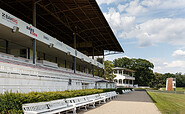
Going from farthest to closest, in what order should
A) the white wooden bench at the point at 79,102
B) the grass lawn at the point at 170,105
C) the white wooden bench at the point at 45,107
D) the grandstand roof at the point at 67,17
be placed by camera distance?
1. the grandstand roof at the point at 67,17
2. the grass lawn at the point at 170,105
3. the white wooden bench at the point at 79,102
4. the white wooden bench at the point at 45,107

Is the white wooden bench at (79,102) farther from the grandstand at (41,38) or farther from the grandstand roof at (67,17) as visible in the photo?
the grandstand roof at (67,17)

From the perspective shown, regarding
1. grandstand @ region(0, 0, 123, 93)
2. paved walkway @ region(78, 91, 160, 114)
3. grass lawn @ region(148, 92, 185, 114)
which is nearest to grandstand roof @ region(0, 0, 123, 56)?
grandstand @ region(0, 0, 123, 93)

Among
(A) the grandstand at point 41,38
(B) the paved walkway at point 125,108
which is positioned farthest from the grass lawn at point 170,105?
(A) the grandstand at point 41,38

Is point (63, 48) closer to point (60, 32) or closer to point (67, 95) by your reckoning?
point (60, 32)

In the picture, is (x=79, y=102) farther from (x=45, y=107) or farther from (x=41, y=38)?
(x=41, y=38)

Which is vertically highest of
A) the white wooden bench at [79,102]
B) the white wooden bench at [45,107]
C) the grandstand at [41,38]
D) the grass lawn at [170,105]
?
the grandstand at [41,38]

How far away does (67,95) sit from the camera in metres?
11.8

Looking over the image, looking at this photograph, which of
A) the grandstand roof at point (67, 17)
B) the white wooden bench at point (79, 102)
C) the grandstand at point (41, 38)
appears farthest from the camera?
the grandstand roof at point (67, 17)

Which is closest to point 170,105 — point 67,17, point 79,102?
point 79,102

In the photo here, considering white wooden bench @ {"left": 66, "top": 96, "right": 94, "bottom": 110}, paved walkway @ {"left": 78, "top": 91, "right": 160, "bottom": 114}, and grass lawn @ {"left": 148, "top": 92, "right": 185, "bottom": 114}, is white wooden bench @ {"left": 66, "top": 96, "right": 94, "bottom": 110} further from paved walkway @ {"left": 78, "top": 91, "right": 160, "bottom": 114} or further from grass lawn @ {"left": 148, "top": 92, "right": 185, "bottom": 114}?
grass lawn @ {"left": 148, "top": 92, "right": 185, "bottom": 114}

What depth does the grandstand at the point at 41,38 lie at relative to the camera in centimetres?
1591

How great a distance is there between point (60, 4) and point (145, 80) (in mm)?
71692

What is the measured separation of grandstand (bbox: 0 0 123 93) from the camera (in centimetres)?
1591

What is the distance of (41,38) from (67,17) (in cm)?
904
